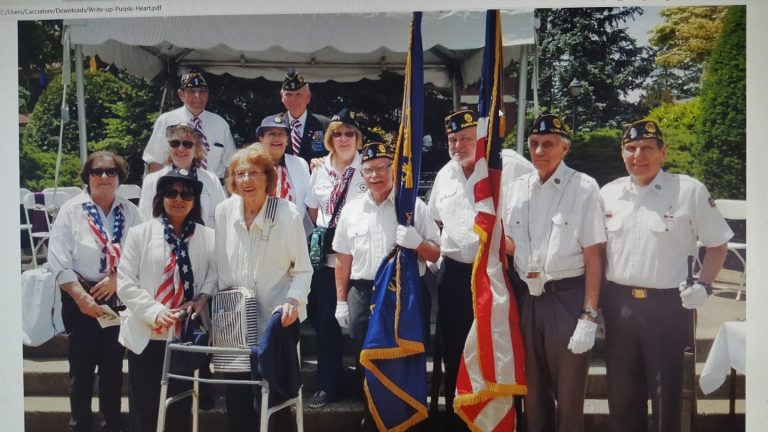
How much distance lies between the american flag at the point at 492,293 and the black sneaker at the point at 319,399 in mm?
592

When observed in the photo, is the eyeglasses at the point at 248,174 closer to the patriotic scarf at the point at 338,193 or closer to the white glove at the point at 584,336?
the patriotic scarf at the point at 338,193

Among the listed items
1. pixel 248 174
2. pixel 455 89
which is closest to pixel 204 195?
pixel 248 174

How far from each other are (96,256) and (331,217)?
0.99m

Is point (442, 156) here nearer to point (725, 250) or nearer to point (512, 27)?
point (512, 27)

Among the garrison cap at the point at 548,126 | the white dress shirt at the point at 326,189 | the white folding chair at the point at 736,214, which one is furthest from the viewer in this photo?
the white dress shirt at the point at 326,189

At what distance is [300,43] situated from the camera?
2.76 m

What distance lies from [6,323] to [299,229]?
127 centimetres

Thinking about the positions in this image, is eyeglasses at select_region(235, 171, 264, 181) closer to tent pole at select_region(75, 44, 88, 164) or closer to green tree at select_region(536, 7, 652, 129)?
tent pole at select_region(75, 44, 88, 164)

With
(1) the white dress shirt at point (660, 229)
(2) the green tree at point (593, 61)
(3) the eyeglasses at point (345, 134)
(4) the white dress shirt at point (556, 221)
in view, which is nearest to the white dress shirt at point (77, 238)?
(3) the eyeglasses at point (345, 134)

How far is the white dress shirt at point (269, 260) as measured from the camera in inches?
109

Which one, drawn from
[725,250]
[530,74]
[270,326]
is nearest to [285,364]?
[270,326]

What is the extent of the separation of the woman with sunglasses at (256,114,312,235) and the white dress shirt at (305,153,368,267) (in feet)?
0.11

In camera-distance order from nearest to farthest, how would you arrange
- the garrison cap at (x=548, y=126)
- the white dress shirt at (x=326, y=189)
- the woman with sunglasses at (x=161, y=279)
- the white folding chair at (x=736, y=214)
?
the white folding chair at (x=736, y=214) → the garrison cap at (x=548, y=126) → the woman with sunglasses at (x=161, y=279) → the white dress shirt at (x=326, y=189)

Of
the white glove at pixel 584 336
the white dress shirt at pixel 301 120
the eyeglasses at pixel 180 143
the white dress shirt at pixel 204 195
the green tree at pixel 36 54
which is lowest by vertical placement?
the white glove at pixel 584 336
